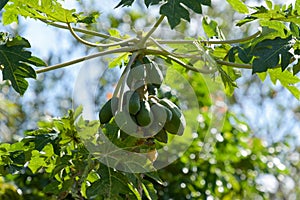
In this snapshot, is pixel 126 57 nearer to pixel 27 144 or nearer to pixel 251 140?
pixel 27 144

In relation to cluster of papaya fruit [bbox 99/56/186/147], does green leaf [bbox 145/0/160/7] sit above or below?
above

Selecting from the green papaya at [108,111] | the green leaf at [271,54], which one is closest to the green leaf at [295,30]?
the green leaf at [271,54]

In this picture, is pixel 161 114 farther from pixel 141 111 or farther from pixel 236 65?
pixel 236 65

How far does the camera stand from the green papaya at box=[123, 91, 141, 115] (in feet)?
4.23

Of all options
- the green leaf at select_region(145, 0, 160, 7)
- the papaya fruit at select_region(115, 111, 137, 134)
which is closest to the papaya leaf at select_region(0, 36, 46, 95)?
the papaya fruit at select_region(115, 111, 137, 134)

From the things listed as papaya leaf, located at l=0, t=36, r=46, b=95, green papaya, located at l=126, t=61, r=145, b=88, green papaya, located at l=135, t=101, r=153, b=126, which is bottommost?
green papaya, located at l=135, t=101, r=153, b=126

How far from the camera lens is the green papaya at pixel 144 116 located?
1284mm

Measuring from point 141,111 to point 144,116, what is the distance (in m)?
0.01

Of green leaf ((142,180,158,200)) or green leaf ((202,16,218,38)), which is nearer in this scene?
green leaf ((142,180,158,200))

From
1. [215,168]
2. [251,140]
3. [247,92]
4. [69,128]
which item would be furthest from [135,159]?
[247,92]

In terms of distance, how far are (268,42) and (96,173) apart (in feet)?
1.50

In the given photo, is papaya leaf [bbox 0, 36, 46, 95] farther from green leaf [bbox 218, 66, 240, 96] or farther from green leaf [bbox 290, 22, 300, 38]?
green leaf [bbox 290, 22, 300, 38]

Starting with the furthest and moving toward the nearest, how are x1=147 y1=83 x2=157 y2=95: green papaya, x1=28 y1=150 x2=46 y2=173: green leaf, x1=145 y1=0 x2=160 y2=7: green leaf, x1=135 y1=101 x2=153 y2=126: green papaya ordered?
x1=28 y1=150 x2=46 y2=173: green leaf
x1=147 y1=83 x2=157 y2=95: green papaya
x1=135 y1=101 x2=153 y2=126: green papaya
x1=145 y1=0 x2=160 y2=7: green leaf

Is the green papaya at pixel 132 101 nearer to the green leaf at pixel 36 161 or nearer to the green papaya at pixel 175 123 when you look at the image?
the green papaya at pixel 175 123
